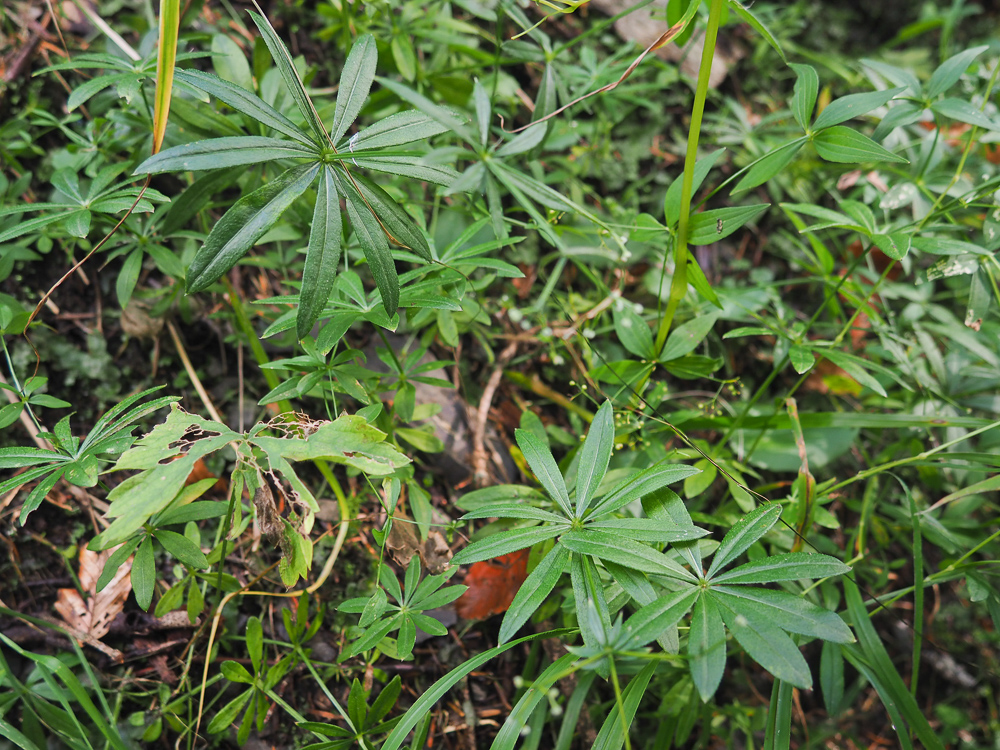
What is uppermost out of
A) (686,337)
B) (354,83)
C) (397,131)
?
(354,83)

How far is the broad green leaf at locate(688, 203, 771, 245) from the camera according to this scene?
140cm

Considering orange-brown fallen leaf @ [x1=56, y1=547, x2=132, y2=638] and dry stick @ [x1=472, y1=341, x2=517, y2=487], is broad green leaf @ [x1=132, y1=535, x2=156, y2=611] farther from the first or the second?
dry stick @ [x1=472, y1=341, x2=517, y2=487]

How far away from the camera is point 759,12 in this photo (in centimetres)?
268

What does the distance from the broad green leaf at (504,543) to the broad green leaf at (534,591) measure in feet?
0.13

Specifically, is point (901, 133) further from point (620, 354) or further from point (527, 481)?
point (527, 481)

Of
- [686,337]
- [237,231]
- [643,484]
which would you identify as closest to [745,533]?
[643,484]

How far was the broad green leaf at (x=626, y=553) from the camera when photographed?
1194 millimetres

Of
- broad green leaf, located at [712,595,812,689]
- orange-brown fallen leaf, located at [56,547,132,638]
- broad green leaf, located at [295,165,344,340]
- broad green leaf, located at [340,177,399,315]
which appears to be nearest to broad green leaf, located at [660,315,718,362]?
broad green leaf, located at [712,595,812,689]

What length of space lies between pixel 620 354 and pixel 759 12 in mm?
1811

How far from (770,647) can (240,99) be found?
148 cm

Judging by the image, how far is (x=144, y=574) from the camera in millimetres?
1346

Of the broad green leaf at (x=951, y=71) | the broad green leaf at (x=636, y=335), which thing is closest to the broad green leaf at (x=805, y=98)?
the broad green leaf at (x=951, y=71)

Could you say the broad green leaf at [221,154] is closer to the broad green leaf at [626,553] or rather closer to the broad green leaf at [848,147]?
the broad green leaf at [626,553]

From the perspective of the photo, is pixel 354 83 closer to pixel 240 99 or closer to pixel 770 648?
pixel 240 99
